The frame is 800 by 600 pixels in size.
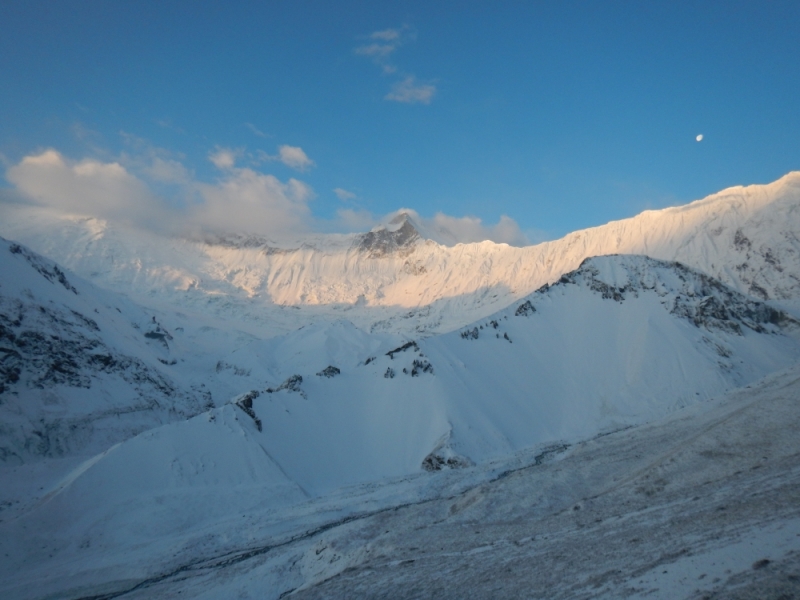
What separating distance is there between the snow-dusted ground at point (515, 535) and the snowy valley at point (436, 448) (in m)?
0.14

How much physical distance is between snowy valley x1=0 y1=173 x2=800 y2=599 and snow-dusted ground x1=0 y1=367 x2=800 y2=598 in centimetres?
14

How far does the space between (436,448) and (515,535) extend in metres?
33.5

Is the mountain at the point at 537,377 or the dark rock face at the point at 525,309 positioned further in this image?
the dark rock face at the point at 525,309

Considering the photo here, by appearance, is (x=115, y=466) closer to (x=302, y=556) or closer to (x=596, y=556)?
(x=302, y=556)

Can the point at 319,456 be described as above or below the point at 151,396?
below

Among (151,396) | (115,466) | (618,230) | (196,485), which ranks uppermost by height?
(618,230)

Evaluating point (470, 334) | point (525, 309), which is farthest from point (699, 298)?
point (470, 334)

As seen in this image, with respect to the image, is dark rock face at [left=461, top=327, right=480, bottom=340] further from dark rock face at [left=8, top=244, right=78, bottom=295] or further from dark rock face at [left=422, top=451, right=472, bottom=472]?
dark rock face at [left=8, top=244, right=78, bottom=295]

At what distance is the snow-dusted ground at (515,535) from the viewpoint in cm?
1381

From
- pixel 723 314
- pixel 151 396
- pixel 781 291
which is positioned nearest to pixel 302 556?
pixel 151 396

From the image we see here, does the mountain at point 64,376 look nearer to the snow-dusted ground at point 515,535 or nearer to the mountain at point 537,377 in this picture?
the snow-dusted ground at point 515,535

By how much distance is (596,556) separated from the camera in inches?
620

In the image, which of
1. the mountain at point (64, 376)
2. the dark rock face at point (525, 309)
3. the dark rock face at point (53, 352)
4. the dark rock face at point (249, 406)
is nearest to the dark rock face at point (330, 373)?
the dark rock face at point (249, 406)

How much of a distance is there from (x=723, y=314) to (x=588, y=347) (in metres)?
22.5
